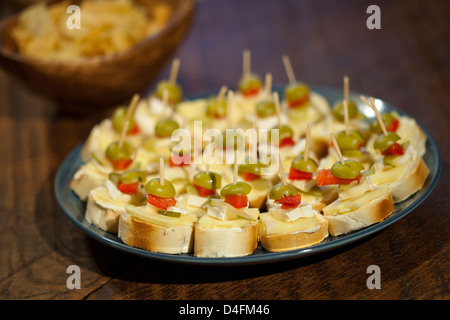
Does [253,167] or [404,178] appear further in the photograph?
[253,167]

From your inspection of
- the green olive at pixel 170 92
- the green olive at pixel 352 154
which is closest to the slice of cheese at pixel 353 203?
the green olive at pixel 352 154

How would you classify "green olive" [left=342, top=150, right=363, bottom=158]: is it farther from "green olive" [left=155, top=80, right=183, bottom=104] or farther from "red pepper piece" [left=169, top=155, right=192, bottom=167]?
"green olive" [left=155, top=80, right=183, bottom=104]

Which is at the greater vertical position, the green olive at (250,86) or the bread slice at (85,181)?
the green olive at (250,86)

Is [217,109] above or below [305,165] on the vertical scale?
above

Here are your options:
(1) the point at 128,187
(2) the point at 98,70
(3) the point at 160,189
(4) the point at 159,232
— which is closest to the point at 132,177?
(1) the point at 128,187

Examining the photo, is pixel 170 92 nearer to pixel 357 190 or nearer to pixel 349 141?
pixel 349 141

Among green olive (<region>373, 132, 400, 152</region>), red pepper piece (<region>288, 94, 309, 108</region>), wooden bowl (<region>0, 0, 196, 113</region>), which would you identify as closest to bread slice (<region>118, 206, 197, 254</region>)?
green olive (<region>373, 132, 400, 152</region>)

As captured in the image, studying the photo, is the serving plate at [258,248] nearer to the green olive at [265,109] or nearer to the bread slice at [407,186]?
the bread slice at [407,186]
